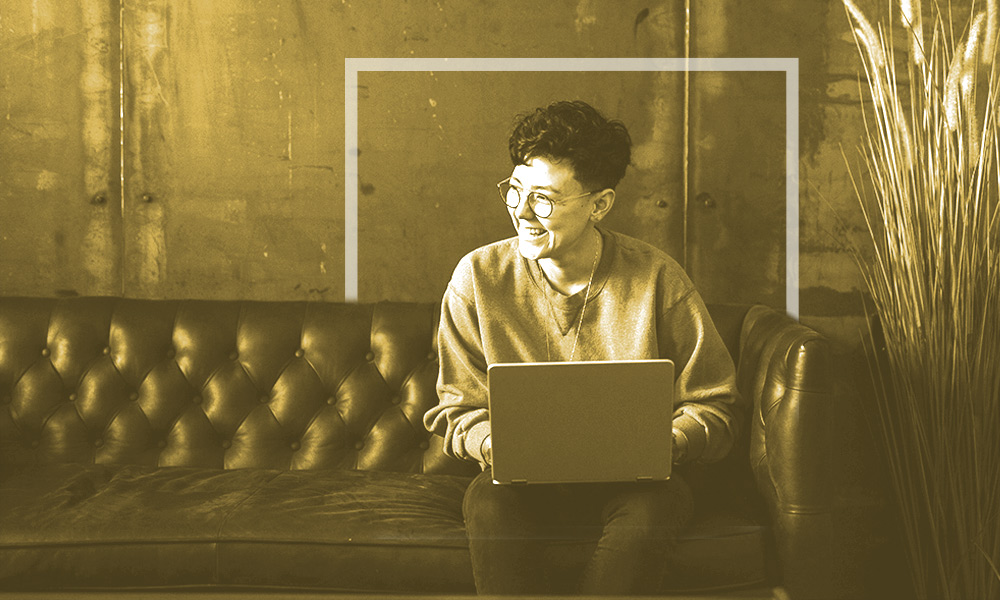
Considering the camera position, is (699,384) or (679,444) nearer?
(679,444)

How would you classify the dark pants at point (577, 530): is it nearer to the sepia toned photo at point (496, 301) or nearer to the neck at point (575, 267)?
the sepia toned photo at point (496, 301)

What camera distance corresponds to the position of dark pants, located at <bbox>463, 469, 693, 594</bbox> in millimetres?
1479

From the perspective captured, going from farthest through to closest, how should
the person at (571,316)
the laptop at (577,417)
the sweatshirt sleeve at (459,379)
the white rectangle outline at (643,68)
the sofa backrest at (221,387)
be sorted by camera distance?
the white rectangle outline at (643,68) < the sofa backrest at (221,387) < the sweatshirt sleeve at (459,379) < the person at (571,316) < the laptop at (577,417)

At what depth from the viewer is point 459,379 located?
5.93 ft

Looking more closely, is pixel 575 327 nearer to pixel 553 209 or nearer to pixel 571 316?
pixel 571 316

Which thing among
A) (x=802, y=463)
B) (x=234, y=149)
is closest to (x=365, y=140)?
(x=234, y=149)

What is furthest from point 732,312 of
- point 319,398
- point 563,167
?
point 319,398

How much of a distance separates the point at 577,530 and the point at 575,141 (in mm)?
783

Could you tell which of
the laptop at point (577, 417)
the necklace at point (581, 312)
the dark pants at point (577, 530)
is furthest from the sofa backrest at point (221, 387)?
the laptop at point (577, 417)

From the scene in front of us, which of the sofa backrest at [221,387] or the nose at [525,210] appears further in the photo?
the sofa backrest at [221,387]

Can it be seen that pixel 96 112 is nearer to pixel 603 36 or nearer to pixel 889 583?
pixel 603 36

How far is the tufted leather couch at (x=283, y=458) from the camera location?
1.66m

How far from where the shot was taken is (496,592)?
1.48 metres

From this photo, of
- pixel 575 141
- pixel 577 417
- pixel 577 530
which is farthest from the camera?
pixel 575 141
